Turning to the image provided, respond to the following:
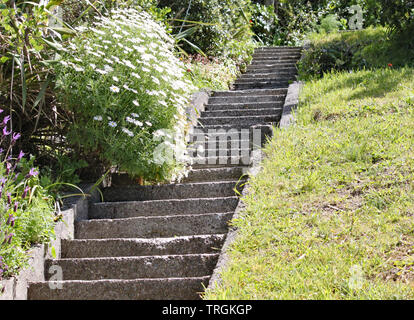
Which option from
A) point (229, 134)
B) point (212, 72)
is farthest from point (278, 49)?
point (229, 134)

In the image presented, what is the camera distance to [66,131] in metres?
5.38

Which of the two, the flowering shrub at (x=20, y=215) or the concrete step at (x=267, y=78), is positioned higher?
the concrete step at (x=267, y=78)

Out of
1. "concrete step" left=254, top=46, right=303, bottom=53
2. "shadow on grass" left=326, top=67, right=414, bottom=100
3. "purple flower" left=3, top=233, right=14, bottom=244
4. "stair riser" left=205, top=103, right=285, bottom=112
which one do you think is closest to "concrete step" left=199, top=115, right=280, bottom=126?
"stair riser" left=205, top=103, right=285, bottom=112

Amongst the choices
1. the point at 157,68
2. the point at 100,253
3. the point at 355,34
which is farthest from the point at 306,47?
the point at 100,253

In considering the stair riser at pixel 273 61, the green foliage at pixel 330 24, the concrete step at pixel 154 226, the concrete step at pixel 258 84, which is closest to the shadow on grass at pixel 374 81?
the concrete step at pixel 258 84

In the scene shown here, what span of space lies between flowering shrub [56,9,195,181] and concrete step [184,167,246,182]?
0.30 meters

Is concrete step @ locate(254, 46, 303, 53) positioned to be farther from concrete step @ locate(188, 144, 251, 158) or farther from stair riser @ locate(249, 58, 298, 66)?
concrete step @ locate(188, 144, 251, 158)

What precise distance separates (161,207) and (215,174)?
948 mm

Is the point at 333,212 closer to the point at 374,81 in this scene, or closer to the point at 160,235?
the point at 160,235

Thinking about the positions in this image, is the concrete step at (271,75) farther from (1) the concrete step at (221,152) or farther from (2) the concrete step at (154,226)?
(2) the concrete step at (154,226)

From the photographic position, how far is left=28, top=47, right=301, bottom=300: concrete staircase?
383 cm

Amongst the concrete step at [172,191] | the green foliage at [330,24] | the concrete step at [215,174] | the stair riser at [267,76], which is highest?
the green foliage at [330,24]

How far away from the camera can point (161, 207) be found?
5.00 meters

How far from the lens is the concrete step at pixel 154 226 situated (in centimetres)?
457
